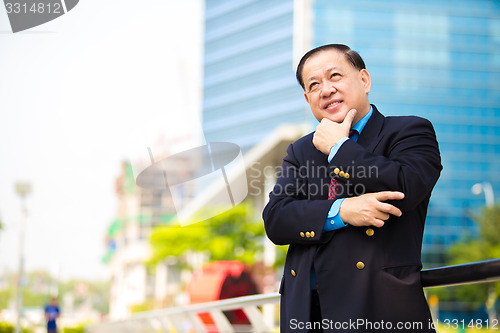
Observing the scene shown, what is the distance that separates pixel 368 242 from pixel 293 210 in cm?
24

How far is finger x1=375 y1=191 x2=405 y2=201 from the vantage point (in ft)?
5.13

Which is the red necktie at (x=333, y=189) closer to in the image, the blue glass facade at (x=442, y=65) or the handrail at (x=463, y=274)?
the handrail at (x=463, y=274)

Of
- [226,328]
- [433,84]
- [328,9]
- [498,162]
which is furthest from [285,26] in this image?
[226,328]

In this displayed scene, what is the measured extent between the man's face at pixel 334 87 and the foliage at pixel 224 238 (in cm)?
2464

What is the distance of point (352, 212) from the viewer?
5.29 ft

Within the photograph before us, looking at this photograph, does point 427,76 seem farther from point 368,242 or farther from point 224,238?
point 368,242

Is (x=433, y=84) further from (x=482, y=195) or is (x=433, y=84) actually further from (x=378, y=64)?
(x=482, y=195)

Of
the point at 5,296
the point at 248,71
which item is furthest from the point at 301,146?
the point at 5,296

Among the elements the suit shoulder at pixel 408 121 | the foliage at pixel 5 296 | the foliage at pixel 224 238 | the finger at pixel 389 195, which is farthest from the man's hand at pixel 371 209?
the foliage at pixel 5 296

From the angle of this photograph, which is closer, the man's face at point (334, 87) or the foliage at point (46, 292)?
the man's face at point (334, 87)

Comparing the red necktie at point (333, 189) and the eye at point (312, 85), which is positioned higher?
the eye at point (312, 85)

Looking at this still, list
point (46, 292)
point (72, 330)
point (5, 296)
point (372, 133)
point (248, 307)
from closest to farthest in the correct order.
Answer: point (372, 133) → point (248, 307) → point (72, 330) → point (5, 296) → point (46, 292)

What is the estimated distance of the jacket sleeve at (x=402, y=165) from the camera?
158cm

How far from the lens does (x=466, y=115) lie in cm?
6222
